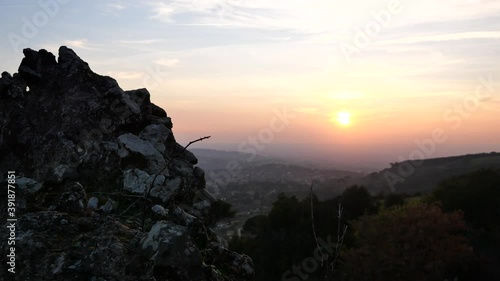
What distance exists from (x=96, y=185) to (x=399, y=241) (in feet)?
92.0

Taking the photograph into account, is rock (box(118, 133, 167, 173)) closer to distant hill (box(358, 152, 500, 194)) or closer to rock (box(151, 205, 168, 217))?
rock (box(151, 205, 168, 217))

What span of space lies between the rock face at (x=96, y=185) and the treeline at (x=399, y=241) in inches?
513

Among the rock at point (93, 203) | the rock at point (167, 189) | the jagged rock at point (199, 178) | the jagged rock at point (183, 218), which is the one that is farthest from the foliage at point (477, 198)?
the rock at point (93, 203)

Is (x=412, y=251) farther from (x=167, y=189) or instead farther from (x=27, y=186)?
(x=27, y=186)

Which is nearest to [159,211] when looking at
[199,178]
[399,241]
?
[199,178]

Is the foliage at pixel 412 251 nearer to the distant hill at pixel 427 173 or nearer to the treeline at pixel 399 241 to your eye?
the treeline at pixel 399 241

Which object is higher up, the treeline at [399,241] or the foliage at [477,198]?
the foliage at [477,198]

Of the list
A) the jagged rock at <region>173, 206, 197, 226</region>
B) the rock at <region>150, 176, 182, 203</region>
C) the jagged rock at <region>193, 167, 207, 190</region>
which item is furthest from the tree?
the jagged rock at <region>173, 206, 197, 226</region>

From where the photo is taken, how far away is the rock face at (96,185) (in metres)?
4.30

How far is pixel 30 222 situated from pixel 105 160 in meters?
3.66

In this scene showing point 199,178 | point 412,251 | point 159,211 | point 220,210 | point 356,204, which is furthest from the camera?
point 356,204

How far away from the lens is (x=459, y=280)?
29094mm

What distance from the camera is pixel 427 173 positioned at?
138m

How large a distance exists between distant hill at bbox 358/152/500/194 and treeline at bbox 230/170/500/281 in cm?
7509
